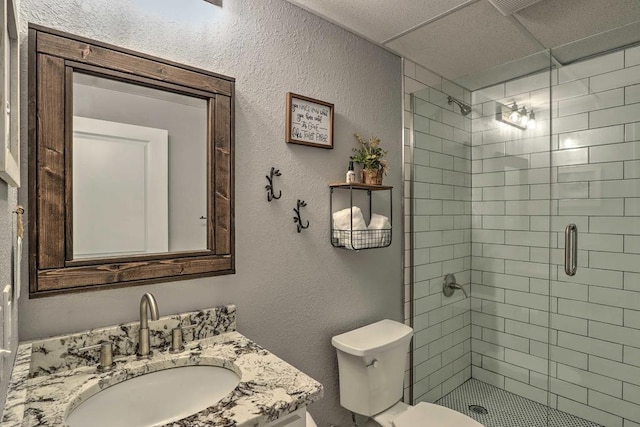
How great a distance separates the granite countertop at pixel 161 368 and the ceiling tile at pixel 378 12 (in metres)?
1.41

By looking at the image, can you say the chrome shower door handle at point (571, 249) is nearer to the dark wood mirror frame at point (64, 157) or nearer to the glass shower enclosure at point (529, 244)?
the glass shower enclosure at point (529, 244)

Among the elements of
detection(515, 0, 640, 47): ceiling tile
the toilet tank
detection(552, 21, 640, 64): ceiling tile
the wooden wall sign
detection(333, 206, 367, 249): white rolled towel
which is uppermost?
detection(515, 0, 640, 47): ceiling tile

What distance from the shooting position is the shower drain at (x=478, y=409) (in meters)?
2.18

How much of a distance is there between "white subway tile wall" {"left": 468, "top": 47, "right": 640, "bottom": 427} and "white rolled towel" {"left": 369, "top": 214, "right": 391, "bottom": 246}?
969 mm

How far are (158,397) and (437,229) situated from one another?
1825 mm

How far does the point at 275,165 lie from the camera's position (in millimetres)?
1493

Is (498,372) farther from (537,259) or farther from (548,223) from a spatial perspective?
(548,223)

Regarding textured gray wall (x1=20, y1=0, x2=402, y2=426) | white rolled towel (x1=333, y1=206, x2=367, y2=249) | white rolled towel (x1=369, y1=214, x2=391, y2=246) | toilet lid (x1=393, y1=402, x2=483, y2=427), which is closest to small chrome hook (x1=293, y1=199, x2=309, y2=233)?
textured gray wall (x1=20, y1=0, x2=402, y2=426)

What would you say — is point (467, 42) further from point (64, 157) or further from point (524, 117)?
point (64, 157)

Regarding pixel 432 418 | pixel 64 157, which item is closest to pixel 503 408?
pixel 432 418

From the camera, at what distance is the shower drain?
2183 millimetres

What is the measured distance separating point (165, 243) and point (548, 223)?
84.0 inches

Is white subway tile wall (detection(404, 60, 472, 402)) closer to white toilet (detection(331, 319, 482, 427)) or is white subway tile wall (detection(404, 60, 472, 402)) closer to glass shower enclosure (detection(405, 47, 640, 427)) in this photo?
glass shower enclosure (detection(405, 47, 640, 427))

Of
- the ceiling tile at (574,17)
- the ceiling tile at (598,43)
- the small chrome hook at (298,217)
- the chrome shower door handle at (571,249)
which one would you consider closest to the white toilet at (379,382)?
the small chrome hook at (298,217)
